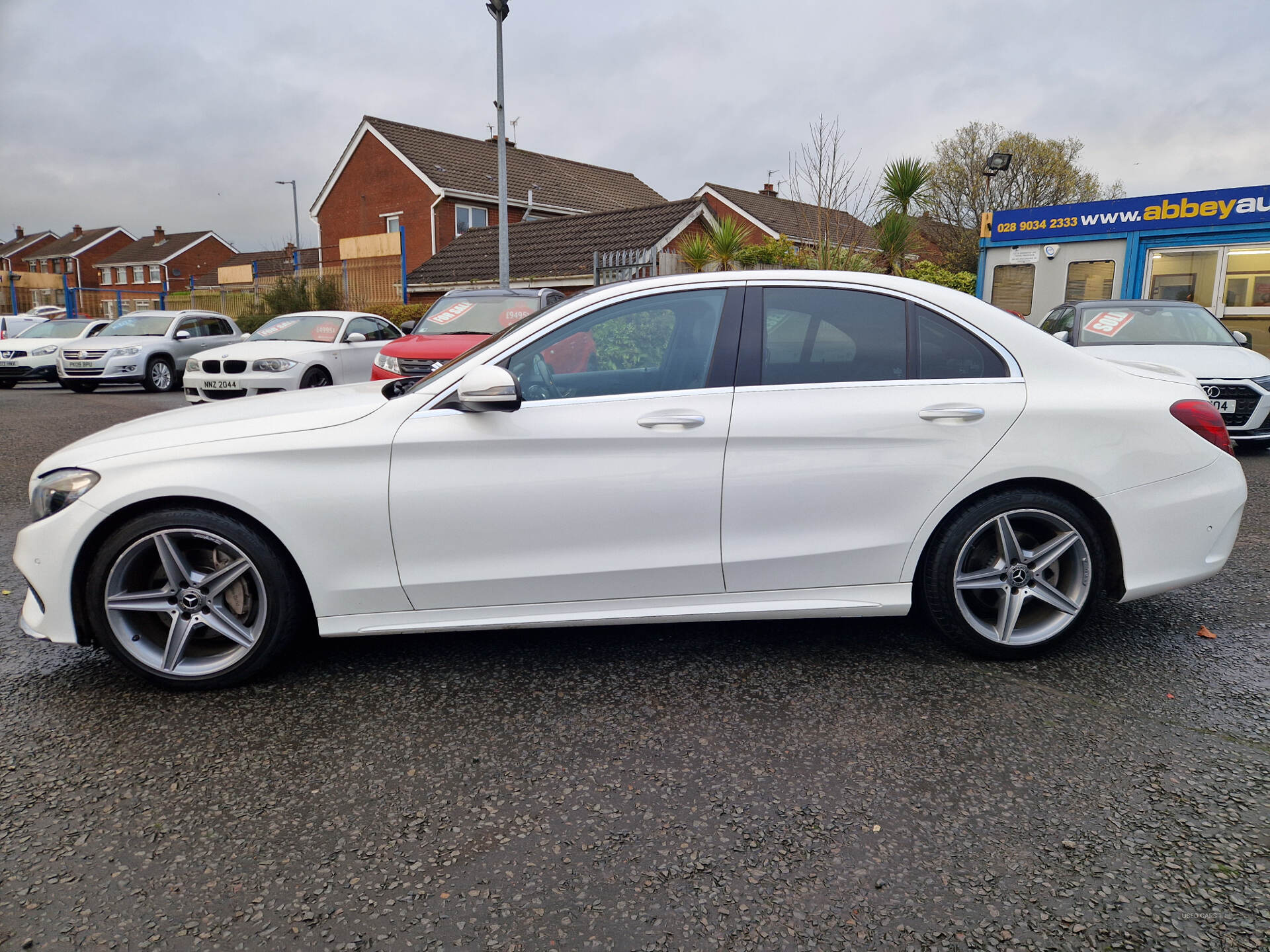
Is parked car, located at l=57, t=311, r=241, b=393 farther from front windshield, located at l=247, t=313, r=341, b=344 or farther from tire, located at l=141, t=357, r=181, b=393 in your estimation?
front windshield, located at l=247, t=313, r=341, b=344

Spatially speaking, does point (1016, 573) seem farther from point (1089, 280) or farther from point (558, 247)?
point (558, 247)

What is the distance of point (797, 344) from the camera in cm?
344

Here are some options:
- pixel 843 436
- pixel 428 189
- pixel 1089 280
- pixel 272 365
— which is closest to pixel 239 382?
pixel 272 365

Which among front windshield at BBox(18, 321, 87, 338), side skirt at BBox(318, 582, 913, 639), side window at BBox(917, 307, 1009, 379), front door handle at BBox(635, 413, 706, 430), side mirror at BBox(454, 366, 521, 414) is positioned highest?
front windshield at BBox(18, 321, 87, 338)

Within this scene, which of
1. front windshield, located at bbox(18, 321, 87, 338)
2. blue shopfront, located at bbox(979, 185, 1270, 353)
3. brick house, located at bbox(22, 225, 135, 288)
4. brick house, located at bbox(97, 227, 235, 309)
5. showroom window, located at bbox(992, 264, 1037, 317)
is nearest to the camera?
blue shopfront, located at bbox(979, 185, 1270, 353)

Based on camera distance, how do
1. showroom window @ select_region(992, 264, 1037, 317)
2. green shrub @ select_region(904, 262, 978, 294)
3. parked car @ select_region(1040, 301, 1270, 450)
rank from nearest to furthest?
parked car @ select_region(1040, 301, 1270, 450) < showroom window @ select_region(992, 264, 1037, 317) < green shrub @ select_region(904, 262, 978, 294)

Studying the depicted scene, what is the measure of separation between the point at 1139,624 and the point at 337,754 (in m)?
3.52

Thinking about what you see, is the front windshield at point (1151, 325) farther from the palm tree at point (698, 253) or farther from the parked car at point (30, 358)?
the parked car at point (30, 358)

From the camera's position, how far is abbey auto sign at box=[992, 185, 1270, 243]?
Result: 12.0 meters

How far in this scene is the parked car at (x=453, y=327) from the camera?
927cm

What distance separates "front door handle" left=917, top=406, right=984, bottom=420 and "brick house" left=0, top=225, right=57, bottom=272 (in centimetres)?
9350

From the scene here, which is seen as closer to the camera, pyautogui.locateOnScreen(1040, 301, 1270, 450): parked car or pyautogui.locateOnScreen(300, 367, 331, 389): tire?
pyautogui.locateOnScreen(1040, 301, 1270, 450): parked car

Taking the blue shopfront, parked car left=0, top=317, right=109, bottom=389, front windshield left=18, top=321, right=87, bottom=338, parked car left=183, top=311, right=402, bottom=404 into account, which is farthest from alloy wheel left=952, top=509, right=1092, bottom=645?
front windshield left=18, top=321, right=87, bottom=338

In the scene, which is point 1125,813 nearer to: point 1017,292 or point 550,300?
point 550,300
